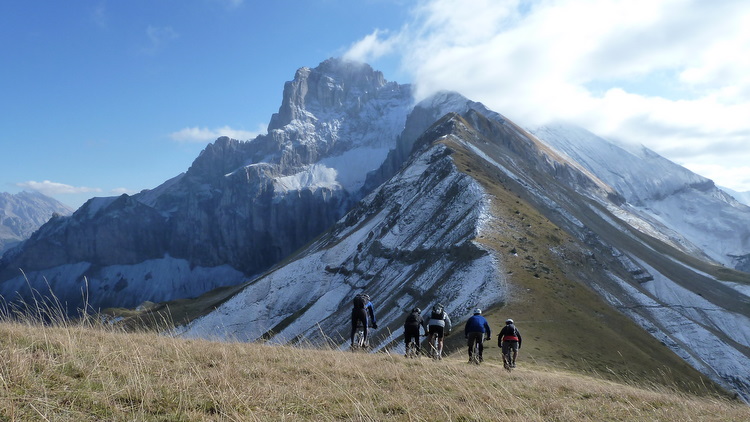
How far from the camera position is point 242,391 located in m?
7.10

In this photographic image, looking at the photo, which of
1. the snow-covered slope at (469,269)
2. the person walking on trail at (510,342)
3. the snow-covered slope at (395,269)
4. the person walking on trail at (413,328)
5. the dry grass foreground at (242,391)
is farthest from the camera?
the snow-covered slope at (395,269)

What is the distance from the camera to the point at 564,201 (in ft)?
381

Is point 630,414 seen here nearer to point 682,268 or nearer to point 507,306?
point 507,306

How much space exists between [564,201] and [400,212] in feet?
139

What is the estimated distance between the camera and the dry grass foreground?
607 centimetres

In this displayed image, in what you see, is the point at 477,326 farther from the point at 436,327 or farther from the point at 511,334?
the point at 436,327

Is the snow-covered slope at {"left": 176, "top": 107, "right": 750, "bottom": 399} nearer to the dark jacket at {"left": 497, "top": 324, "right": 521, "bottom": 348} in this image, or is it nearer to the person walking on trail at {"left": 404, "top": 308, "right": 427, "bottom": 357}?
the person walking on trail at {"left": 404, "top": 308, "right": 427, "bottom": 357}

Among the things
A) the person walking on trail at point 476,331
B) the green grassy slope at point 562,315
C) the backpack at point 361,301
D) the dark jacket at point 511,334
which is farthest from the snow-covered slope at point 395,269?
the backpack at point 361,301

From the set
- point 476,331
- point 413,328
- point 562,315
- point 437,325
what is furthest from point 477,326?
point 562,315

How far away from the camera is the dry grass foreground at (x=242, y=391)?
607 centimetres

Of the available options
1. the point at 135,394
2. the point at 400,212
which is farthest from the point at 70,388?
the point at 400,212

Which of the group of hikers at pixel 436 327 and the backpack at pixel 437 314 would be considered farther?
the backpack at pixel 437 314

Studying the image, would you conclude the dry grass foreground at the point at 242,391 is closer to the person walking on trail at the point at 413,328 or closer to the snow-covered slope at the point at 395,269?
the person walking on trail at the point at 413,328

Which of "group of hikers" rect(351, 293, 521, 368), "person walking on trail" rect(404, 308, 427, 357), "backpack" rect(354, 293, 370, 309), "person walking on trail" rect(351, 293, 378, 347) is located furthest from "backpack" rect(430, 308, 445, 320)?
"backpack" rect(354, 293, 370, 309)
